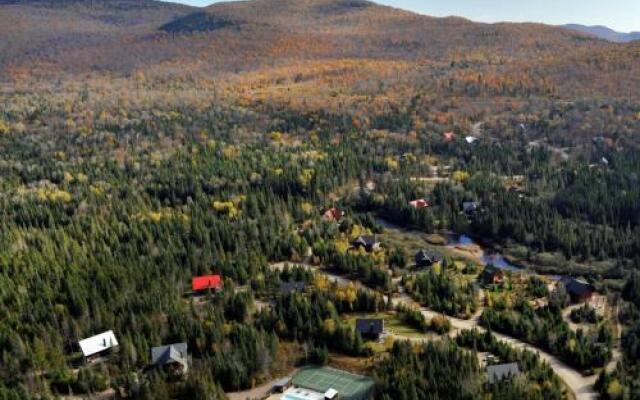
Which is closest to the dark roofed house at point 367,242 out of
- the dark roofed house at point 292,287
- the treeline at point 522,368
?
the dark roofed house at point 292,287

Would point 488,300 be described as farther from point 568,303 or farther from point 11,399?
point 11,399

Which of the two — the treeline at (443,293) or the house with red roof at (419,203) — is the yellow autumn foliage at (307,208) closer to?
the house with red roof at (419,203)

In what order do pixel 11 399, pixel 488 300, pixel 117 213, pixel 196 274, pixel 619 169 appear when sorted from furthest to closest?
1. pixel 619 169
2. pixel 117 213
3. pixel 196 274
4. pixel 488 300
5. pixel 11 399

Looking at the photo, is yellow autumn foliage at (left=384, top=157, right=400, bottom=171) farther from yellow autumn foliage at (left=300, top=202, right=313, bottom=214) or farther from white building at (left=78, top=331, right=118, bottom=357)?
white building at (left=78, top=331, right=118, bottom=357)

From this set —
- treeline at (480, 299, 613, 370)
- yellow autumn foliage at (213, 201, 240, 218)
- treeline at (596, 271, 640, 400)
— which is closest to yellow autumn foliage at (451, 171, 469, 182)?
yellow autumn foliage at (213, 201, 240, 218)

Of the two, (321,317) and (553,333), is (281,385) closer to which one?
(321,317)

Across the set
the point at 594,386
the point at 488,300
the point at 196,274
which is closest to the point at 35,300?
the point at 196,274
